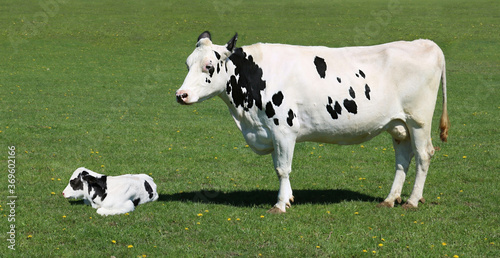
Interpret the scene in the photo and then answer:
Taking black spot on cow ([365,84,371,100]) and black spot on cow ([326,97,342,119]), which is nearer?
black spot on cow ([326,97,342,119])

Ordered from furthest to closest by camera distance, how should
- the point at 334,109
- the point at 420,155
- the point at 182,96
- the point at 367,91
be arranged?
the point at 420,155 < the point at 367,91 < the point at 334,109 < the point at 182,96

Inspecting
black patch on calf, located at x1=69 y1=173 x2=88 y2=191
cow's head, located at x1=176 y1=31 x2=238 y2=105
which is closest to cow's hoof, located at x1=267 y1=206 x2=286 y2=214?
cow's head, located at x1=176 y1=31 x2=238 y2=105

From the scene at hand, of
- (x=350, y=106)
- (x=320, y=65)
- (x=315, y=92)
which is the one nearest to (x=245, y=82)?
(x=315, y=92)

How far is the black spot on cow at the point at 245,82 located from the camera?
9461 millimetres

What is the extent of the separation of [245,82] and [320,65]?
49.9 inches

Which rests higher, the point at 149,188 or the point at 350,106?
the point at 350,106

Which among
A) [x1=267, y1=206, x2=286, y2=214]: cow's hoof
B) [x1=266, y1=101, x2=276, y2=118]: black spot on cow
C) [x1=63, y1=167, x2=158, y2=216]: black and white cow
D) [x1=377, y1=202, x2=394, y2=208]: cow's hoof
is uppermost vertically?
[x1=266, y1=101, x2=276, y2=118]: black spot on cow

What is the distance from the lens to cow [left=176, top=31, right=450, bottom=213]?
9328mm

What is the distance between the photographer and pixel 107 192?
961 cm

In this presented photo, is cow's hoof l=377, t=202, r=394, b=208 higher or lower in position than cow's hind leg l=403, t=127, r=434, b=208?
lower

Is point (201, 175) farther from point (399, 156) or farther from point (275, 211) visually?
point (399, 156)

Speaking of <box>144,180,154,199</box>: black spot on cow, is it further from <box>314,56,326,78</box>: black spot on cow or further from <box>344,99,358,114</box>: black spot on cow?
<box>344,99,358,114</box>: black spot on cow

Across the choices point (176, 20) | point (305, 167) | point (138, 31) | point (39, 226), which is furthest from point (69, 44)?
point (39, 226)

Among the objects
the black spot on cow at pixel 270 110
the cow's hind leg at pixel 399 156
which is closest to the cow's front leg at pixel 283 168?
the black spot on cow at pixel 270 110
